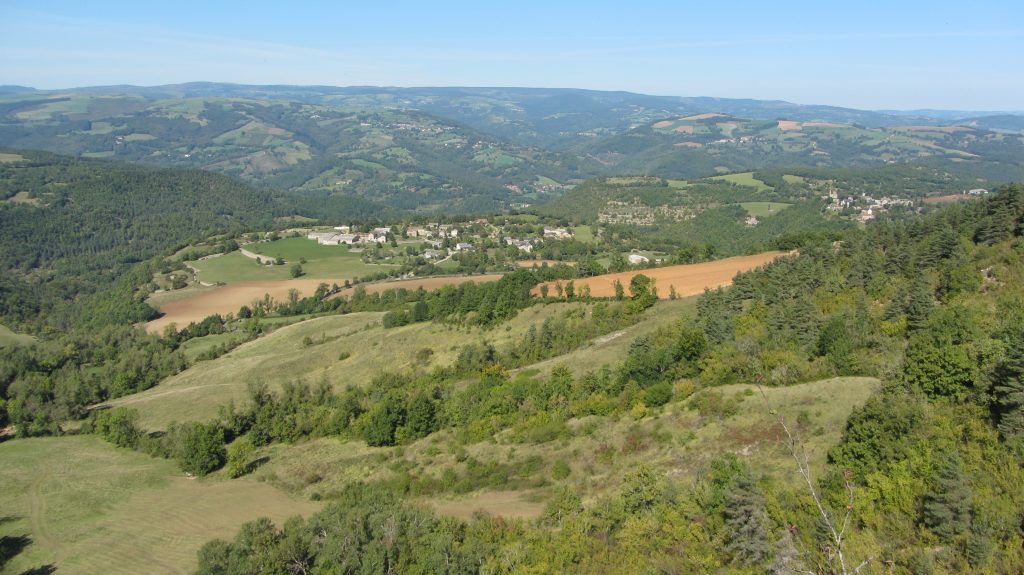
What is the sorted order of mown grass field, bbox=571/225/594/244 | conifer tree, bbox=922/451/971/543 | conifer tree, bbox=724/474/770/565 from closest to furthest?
conifer tree, bbox=922/451/971/543 → conifer tree, bbox=724/474/770/565 → mown grass field, bbox=571/225/594/244

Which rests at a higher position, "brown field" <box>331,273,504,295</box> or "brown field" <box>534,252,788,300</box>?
"brown field" <box>534,252,788,300</box>

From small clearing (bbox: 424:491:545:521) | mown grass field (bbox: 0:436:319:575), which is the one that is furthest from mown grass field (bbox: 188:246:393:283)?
small clearing (bbox: 424:491:545:521)

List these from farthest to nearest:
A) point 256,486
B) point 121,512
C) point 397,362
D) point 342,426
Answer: point 397,362, point 342,426, point 256,486, point 121,512

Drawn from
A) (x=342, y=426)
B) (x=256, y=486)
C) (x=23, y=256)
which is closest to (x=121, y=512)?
(x=256, y=486)

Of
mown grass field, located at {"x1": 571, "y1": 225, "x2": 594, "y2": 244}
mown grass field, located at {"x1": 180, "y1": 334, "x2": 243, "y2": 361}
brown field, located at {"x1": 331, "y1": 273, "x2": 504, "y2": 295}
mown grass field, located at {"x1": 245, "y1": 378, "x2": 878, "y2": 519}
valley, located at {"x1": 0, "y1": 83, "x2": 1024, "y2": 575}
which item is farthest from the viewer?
mown grass field, located at {"x1": 571, "y1": 225, "x2": 594, "y2": 244}

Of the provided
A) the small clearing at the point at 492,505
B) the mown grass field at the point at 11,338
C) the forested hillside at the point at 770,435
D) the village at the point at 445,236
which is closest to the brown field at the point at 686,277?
→ the forested hillside at the point at 770,435

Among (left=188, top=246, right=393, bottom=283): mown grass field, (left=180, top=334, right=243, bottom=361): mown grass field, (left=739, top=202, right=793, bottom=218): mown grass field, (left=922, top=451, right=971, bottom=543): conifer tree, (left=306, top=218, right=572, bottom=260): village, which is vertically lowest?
(left=180, top=334, right=243, bottom=361): mown grass field

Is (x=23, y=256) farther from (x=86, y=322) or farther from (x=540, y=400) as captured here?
(x=540, y=400)

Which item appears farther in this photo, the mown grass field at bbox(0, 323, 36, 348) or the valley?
the mown grass field at bbox(0, 323, 36, 348)

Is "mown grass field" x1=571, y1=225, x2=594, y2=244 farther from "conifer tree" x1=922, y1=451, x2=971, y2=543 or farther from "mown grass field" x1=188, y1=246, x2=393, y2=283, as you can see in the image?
"conifer tree" x1=922, y1=451, x2=971, y2=543
